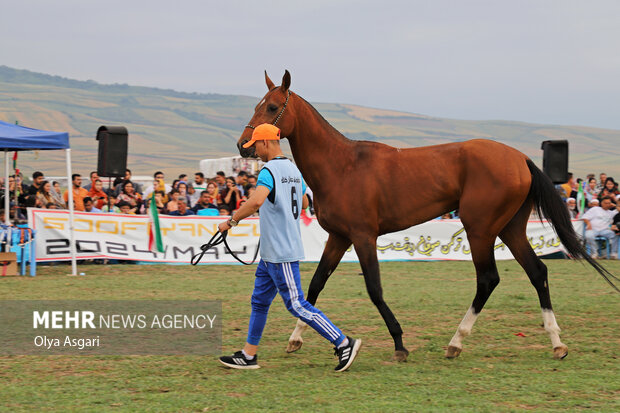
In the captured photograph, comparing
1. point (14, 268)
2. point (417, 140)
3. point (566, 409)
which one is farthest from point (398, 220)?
point (417, 140)

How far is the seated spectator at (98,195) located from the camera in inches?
635

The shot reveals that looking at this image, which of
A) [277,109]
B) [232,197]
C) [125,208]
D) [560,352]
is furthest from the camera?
[232,197]

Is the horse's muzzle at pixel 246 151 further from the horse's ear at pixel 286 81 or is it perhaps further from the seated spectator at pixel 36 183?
the seated spectator at pixel 36 183

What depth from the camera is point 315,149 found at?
669 centimetres

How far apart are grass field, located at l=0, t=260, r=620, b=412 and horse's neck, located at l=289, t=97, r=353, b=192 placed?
5.48ft

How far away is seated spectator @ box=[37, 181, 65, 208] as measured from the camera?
1548 centimetres

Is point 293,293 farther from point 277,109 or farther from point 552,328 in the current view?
point 552,328

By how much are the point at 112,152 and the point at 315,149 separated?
1054 cm

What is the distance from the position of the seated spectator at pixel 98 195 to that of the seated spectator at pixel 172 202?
145 cm

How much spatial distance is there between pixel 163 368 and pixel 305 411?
1.75 meters

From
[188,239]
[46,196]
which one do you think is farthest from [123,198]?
[188,239]

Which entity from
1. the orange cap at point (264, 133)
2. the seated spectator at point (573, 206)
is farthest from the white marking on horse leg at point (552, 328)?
the seated spectator at point (573, 206)

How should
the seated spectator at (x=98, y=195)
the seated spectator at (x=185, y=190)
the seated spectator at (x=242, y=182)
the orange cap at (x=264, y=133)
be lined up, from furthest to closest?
the seated spectator at (x=242, y=182) < the seated spectator at (x=185, y=190) < the seated spectator at (x=98, y=195) < the orange cap at (x=264, y=133)

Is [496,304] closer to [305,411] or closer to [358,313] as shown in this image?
[358,313]
